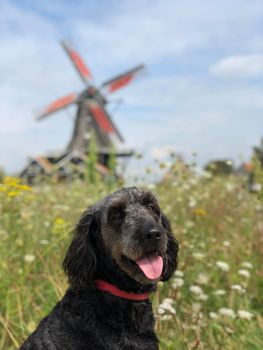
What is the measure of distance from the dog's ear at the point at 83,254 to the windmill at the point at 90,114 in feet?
103

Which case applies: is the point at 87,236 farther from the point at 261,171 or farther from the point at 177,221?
the point at 177,221

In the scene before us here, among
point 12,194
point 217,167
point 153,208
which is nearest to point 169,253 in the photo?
point 153,208

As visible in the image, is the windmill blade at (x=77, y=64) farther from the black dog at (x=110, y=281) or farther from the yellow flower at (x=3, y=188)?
the black dog at (x=110, y=281)

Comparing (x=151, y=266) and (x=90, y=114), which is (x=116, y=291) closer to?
(x=151, y=266)

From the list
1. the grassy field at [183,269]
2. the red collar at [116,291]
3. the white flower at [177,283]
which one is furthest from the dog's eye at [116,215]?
the white flower at [177,283]

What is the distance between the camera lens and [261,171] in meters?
5.71

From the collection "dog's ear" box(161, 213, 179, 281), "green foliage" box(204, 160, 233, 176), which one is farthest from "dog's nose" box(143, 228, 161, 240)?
"green foliage" box(204, 160, 233, 176)

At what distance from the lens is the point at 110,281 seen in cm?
304

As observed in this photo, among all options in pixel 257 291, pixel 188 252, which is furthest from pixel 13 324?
pixel 257 291

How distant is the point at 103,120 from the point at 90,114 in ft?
3.48

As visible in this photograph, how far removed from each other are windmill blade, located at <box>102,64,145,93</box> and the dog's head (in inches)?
1231

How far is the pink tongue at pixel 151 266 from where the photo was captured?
287 cm

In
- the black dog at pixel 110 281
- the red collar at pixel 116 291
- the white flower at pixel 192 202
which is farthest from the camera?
the white flower at pixel 192 202

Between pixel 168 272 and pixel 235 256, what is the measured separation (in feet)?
9.27
